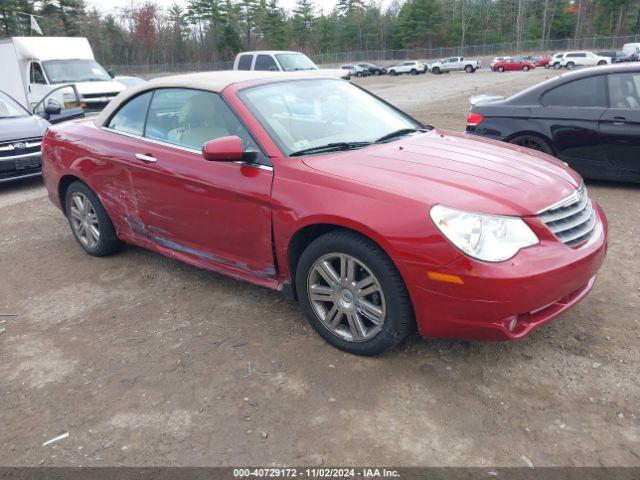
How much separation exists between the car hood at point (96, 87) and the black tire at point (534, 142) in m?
10.8

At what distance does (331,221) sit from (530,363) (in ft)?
4.56

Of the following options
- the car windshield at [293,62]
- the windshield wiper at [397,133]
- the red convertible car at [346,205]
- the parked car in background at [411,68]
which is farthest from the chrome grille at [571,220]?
the parked car in background at [411,68]

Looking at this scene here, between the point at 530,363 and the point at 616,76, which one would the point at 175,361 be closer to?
the point at 530,363

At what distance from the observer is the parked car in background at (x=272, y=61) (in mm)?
15992

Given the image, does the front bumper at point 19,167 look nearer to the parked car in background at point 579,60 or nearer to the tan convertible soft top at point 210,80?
the tan convertible soft top at point 210,80

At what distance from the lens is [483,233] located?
2.70 m

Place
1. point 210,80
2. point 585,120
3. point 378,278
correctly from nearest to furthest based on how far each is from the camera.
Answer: point 378,278, point 210,80, point 585,120

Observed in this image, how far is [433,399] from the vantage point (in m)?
2.81

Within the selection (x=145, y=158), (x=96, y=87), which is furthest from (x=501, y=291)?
(x=96, y=87)

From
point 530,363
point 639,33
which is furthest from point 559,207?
point 639,33

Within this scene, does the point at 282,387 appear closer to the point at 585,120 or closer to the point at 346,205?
the point at 346,205

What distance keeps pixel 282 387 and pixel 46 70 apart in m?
14.3

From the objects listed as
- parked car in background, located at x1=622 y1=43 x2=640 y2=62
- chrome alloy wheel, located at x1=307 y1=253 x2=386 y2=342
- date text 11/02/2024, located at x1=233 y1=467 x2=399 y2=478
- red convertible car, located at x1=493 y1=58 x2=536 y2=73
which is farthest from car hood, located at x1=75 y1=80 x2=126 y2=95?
red convertible car, located at x1=493 y1=58 x2=536 y2=73

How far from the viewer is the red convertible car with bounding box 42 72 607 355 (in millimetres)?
2734
